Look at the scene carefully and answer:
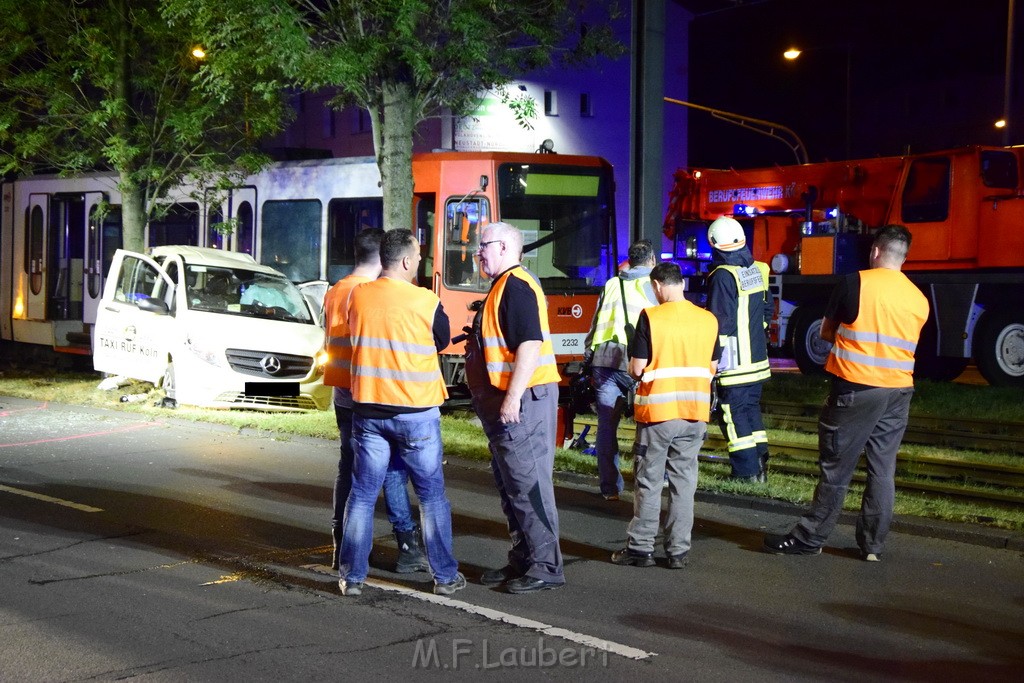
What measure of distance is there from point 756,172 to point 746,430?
12.9 m

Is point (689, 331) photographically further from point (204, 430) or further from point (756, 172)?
point (756, 172)

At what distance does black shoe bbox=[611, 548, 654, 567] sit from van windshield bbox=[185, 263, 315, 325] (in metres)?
8.46

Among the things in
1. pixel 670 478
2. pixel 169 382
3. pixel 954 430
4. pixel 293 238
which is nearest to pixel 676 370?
Answer: pixel 670 478

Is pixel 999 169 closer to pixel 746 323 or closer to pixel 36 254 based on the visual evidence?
pixel 746 323

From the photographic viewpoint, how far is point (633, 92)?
11219 mm

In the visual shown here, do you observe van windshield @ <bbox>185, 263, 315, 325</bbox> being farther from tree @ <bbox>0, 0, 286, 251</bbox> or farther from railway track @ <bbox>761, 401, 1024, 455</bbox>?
railway track @ <bbox>761, 401, 1024, 455</bbox>

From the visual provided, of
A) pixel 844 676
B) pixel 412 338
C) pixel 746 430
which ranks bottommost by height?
pixel 844 676

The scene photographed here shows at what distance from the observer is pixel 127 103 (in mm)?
18531

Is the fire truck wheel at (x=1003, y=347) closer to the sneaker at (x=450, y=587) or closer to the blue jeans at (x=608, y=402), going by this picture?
the blue jeans at (x=608, y=402)

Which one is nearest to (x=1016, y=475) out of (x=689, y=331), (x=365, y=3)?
(x=689, y=331)

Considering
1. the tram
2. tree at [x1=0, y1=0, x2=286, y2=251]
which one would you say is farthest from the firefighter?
tree at [x1=0, y1=0, x2=286, y2=251]

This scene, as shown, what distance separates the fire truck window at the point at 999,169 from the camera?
1775cm

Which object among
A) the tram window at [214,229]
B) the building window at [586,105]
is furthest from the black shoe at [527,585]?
the building window at [586,105]

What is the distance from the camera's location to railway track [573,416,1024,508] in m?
9.29
